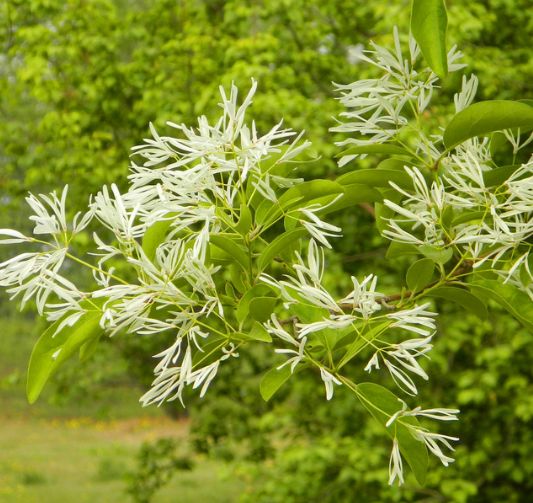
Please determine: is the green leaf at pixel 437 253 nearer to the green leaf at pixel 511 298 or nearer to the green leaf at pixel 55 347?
the green leaf at pixel 511 298

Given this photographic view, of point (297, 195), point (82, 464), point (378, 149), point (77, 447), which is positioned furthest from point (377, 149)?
point (77, 447)

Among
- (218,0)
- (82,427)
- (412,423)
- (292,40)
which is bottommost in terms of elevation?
(82,427)

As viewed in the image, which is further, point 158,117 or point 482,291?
point 158,117

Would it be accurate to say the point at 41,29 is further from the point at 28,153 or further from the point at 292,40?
the point at 292,40

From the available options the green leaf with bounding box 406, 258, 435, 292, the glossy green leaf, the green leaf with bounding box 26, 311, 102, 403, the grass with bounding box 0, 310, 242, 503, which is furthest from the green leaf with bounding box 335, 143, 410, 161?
the grass with bounding box 0, 310, 242, 503

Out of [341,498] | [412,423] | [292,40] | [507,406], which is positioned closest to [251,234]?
[412,423]

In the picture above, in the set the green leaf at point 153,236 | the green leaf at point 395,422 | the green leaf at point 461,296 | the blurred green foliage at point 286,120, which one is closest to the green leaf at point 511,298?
the green leaf at point 461,296
